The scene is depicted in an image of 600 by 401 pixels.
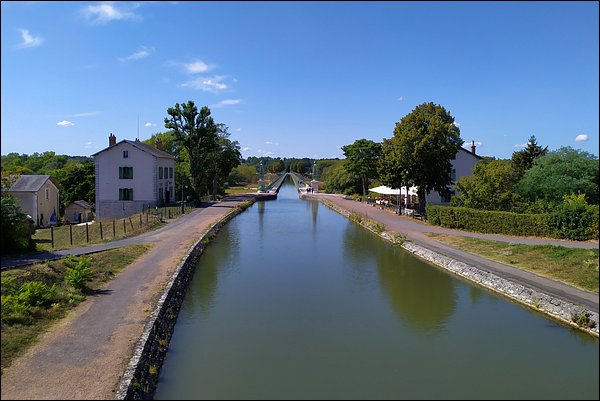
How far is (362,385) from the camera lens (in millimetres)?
9984

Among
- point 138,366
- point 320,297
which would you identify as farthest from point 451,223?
point 138,366

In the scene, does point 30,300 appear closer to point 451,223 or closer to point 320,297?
point 320,297

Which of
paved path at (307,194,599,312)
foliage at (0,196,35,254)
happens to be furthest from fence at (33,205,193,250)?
paved path at (307,194,599,312)

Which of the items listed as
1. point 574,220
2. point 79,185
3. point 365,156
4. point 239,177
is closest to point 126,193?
point 79,185

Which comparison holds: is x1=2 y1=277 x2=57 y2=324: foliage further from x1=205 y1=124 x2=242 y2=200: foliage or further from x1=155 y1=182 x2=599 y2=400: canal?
x1=205 y1=124 x2=242 y2=200: foliage

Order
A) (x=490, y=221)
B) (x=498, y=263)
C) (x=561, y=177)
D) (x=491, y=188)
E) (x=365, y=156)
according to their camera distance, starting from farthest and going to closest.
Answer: (x=365, y=156), (x=491, y=188), (x=561, y=177), (x=490, y=221), (x=498, y=263)

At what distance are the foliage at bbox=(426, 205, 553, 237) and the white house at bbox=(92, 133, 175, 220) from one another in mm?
25569

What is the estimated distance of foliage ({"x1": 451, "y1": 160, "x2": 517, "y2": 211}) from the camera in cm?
2923

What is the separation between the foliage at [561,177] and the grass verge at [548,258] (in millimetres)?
6741

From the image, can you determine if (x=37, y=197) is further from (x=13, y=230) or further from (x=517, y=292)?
(x=517, y=292)

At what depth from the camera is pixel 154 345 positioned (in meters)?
11.4

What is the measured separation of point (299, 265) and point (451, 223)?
504 inches

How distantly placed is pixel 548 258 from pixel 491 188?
10.8 metres

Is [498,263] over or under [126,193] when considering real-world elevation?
under
